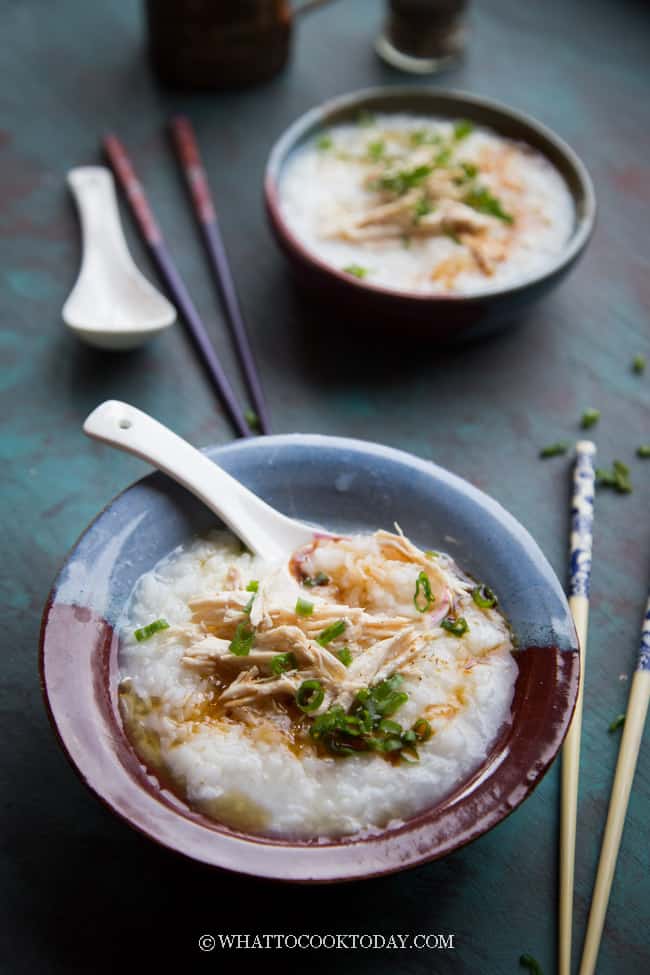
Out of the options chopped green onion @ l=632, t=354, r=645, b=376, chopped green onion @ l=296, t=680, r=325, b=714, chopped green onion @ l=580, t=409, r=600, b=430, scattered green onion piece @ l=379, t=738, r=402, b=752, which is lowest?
chopped green onion @ l=580, t=409, r=600, b=430

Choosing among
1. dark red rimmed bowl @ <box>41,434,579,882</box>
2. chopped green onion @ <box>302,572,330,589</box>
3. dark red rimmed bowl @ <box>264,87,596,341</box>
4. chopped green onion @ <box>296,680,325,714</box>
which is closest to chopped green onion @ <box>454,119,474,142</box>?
dark red rimmed bowl @ <box>264,87,596,341</box>

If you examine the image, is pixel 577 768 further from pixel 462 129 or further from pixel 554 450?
pixel 462 129

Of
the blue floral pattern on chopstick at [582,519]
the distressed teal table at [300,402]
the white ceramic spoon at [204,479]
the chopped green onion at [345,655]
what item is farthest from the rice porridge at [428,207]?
the chopped green onion at [345,655]

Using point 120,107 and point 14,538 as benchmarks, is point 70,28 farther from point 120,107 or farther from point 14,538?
point 14,538

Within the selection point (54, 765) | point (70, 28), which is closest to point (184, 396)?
point (54, 765)

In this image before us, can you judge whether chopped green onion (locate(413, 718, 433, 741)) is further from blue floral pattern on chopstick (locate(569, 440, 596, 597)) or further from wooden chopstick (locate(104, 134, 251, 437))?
wooden chopstick (locate(104, 134, 251, 437))

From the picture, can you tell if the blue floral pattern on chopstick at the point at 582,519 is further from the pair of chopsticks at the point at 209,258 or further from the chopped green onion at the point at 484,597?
the pair of chopsticks at the point at 209,258
